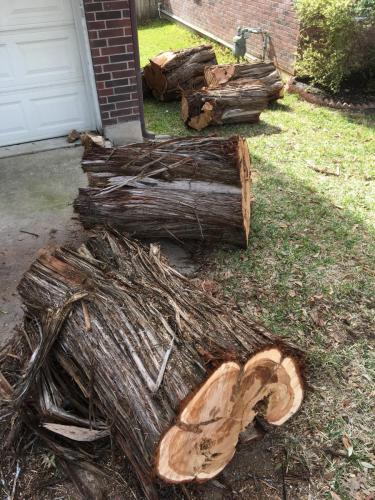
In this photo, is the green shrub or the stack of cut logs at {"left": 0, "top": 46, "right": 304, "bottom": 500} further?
the green shrub

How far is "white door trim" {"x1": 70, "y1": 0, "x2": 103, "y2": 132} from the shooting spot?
5148 millimetres

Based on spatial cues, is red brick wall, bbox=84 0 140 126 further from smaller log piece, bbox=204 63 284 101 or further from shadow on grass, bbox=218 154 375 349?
shadow on grass, bbox=218 154 375 349

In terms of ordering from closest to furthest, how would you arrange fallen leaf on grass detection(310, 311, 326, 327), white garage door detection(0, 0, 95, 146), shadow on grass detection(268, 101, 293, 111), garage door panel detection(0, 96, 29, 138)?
fallen leaf on grass detection(310, 311, 326, 327) < white garage door detection(0, 0, 95, 146) < garage door panel detection(0, 96, 29, 138) < shadow on grass detection(268, 101, 293, 111)

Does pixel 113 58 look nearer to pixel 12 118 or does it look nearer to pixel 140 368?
pixel 12 118

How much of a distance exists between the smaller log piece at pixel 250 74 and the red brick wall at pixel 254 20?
114 cm

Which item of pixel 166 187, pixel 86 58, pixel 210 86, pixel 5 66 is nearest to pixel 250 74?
pixel 210 86

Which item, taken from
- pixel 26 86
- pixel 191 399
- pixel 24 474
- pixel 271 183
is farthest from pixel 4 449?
pixel 26 86

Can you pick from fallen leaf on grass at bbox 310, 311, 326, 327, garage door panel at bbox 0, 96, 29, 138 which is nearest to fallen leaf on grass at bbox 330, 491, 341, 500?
fallen leaf on grass at bbox 310, 311, 326, 327

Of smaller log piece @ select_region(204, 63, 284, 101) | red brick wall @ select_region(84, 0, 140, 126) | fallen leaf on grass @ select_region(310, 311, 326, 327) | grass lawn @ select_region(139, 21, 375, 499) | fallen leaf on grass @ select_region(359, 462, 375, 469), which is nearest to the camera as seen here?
fallen leaf on grass @ select_region(359, 462, 375, 469)

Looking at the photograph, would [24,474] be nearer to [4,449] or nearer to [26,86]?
[4,449]

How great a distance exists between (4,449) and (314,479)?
182cm

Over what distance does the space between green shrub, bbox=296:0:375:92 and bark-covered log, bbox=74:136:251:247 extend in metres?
4.42

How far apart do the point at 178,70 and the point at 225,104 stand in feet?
4.93

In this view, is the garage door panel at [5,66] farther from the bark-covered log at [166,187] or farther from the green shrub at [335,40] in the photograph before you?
the green shrub at [335,40]
